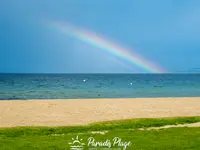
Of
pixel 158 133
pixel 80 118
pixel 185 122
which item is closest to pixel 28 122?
pixel 80 118

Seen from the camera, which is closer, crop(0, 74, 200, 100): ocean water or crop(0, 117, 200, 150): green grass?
crop(0, 117, 200, 150): green grass

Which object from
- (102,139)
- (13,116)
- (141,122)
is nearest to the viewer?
(102,139)

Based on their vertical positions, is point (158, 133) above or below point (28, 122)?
below

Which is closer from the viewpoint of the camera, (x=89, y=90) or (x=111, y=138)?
(x=111, y=138)

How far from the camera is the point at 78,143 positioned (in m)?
12.3

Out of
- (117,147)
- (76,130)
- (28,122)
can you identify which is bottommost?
(117,147)

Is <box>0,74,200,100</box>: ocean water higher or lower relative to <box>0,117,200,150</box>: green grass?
higher

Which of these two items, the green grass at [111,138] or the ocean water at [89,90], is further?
the ocean water at [89,90]

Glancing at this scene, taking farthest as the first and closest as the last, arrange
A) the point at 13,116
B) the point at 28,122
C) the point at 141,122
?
the point at 13,116, the point at 28,122, the point at 141,122

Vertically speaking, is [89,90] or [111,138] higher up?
[89,90]

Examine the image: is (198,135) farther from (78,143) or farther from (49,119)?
(49,119)

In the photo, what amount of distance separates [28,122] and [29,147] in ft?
38.5

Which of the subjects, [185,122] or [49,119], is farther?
[49,119]

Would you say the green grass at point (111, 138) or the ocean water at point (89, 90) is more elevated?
the ocean water at point (89, 90)
